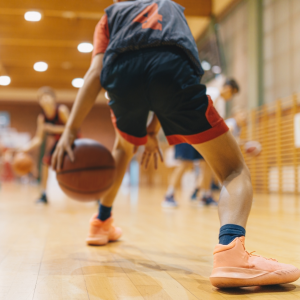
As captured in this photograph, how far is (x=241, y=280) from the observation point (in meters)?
1.13

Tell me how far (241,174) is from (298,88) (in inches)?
262

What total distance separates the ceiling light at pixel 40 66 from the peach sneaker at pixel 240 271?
1089cm

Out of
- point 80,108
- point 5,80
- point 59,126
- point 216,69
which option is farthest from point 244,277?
point 5,80

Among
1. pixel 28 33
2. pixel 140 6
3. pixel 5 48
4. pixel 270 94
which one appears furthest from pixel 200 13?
pixel 140 6

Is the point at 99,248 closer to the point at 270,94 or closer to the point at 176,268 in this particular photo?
the point at 176,268

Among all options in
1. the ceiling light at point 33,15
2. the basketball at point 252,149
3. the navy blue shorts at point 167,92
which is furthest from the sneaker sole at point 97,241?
the basketball at point 252,149

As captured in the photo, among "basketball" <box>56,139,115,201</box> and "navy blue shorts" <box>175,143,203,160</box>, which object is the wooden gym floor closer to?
"basketball" <box>56,139,115,201</box>

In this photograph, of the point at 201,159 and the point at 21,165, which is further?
the point at 21,165

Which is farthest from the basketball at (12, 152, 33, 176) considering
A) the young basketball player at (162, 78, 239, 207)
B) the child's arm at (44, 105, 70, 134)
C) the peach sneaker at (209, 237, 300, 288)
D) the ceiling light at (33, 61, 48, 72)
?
the ceiling light at (33, 61, 48, 72)

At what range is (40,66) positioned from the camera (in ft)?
38.2

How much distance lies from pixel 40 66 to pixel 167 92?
441 inches

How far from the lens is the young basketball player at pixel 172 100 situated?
118cm

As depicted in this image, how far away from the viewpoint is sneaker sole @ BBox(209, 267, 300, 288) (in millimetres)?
1131

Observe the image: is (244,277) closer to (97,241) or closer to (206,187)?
(97,241)
